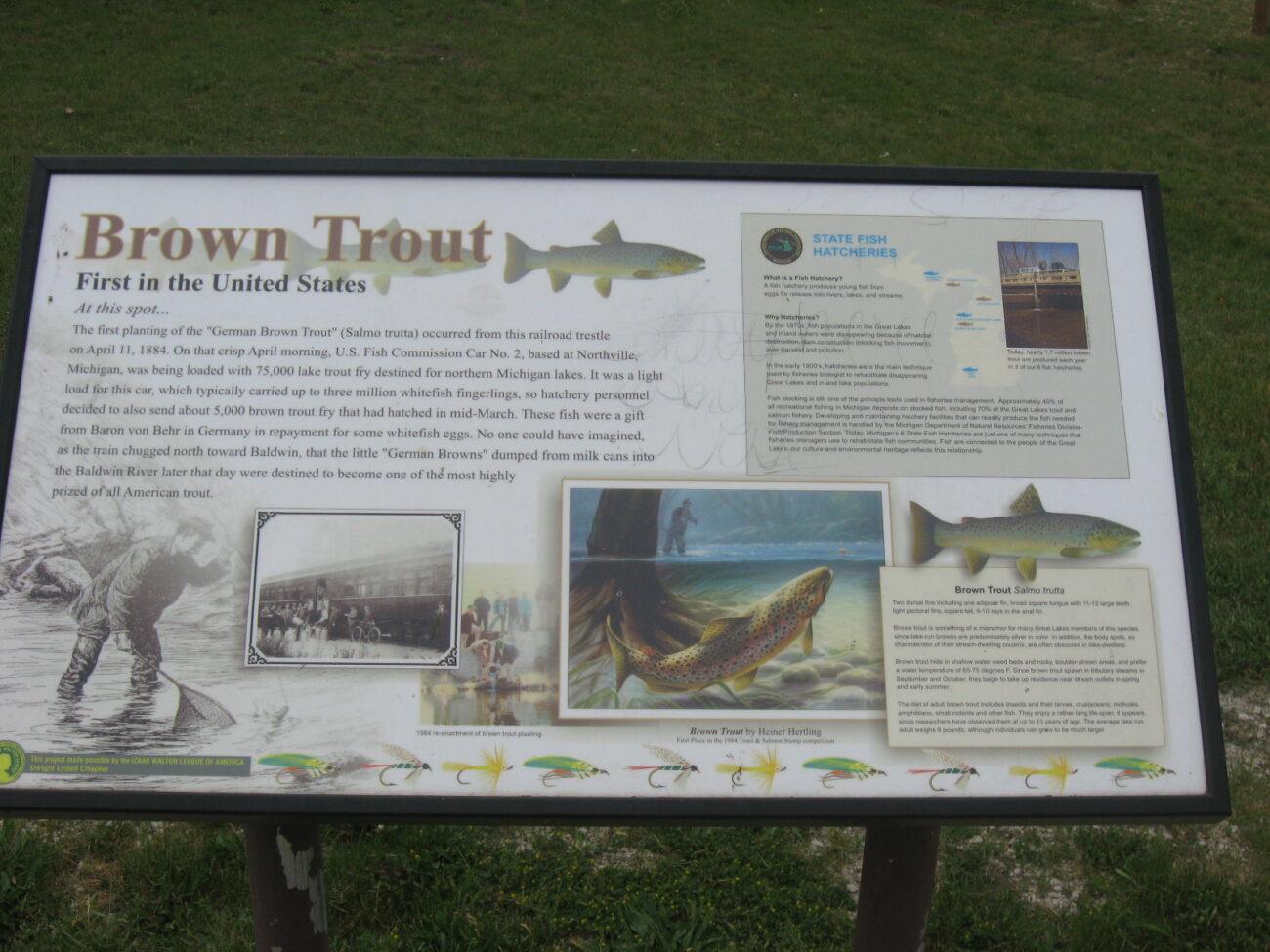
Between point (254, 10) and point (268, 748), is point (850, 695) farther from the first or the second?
point (254, 10)

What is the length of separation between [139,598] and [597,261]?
1098 mm

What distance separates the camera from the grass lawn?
320 centimetres

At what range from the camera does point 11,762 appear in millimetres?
1973

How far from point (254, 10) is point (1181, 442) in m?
13.0

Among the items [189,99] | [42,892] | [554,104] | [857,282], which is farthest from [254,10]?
[857,282]

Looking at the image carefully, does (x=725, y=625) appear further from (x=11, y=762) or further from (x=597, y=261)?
(x=11, y=762)

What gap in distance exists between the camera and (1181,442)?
84.3 inches

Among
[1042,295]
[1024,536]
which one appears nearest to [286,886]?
[1024,536]

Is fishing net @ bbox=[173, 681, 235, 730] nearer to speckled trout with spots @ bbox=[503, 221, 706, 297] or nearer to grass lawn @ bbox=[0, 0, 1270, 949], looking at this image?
speckled trout with spots @ bbox=[503, 221, 706, 297]

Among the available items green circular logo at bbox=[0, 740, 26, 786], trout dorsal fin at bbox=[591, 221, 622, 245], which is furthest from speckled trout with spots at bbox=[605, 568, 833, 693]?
green circular logo at bbox=[0, 740, 26, 786]

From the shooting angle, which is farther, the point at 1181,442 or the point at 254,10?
the point at 254,10

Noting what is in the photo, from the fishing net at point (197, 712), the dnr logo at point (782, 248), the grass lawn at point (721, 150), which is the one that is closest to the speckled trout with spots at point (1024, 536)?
the dnr logo at point (782, 248)

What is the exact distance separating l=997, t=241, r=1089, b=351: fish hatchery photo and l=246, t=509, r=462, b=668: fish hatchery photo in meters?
1.19

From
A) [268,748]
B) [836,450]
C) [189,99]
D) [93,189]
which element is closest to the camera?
[268,748]
